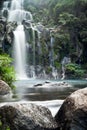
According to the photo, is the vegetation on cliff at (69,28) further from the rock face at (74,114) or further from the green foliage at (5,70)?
the rock face at (74,114)

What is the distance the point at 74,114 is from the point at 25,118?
1456 mm

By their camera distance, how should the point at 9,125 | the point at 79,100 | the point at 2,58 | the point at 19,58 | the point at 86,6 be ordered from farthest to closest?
the point at 86,6 < the point at 19,58 < the point at 2,58 < the point at 79,100 < the point at 9,125

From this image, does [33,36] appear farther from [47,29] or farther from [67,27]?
[67,27]

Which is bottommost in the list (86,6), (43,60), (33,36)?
(43,60)

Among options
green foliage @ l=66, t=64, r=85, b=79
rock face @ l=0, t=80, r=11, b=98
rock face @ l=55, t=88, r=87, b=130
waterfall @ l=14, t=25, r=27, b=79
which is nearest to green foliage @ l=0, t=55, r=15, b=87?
rock face @ l=0, t=80, r=11, b=98

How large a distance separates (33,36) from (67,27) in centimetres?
838

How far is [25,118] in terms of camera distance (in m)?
9.61

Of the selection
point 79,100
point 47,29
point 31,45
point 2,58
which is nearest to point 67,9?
point 47,29

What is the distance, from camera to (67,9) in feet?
228

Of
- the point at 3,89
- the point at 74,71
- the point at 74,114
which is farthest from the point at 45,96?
the point at 74,71

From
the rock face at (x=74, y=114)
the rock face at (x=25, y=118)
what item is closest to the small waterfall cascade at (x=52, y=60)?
the rock face at (x=74, y=114)

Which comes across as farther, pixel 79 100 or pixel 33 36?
pixel 33 36

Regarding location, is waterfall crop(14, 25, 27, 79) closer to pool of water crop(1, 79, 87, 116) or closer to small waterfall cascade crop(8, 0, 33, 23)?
small waterfall cascade crop(8, 0, 33, 23)

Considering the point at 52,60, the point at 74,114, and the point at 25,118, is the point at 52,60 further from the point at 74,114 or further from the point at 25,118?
the point at 25,118
